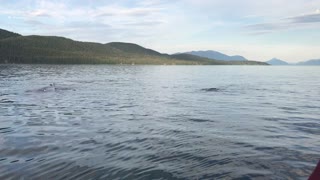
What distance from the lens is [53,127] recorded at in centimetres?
2114

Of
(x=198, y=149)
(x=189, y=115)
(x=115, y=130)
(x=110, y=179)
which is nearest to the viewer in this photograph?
(x=110, y=179)

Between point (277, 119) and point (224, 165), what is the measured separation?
12.1 m

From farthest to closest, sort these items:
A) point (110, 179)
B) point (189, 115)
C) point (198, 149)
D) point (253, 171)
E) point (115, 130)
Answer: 1. point (189, 115)
2. point (115, 130)
3. point (198, 149)
4. point (253, 171)
5. point (110, 179)

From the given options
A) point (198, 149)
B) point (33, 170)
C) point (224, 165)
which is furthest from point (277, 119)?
point (33, 170)

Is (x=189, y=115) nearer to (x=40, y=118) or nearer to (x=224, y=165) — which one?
(x=40, y=118)

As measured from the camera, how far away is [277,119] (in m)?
24.5

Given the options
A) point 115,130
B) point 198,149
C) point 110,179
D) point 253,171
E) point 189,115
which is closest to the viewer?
point 110,179

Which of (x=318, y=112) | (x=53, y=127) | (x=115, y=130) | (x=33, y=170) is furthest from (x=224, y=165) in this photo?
(x=318, y=112)

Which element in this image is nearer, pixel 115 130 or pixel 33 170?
pixel 33 170

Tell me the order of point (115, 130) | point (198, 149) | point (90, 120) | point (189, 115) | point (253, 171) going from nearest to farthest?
1. point (253, 171)
2. point (198, 149)
3. point (115, 130)
4. point (90, 120)
5. point (189, 115)

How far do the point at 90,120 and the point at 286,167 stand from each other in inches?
540

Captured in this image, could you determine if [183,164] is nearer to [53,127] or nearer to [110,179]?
[110,179]

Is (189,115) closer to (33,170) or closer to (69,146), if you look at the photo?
(69,146)

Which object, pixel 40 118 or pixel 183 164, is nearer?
pixel 183 164
